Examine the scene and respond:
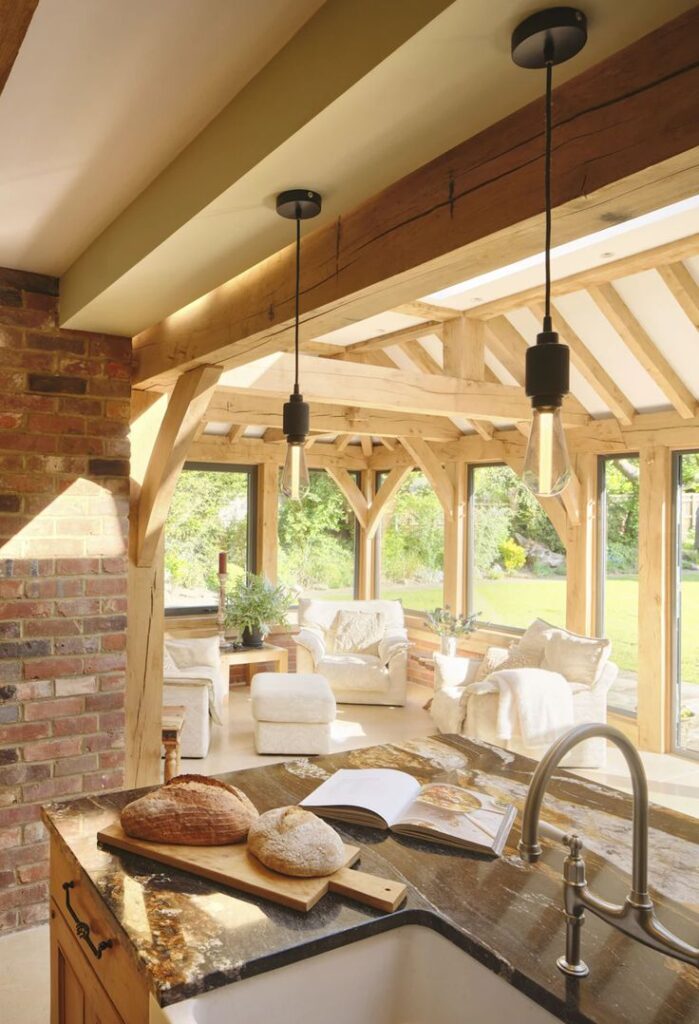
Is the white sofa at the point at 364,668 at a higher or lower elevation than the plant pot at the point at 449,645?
lower

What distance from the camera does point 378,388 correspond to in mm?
4562

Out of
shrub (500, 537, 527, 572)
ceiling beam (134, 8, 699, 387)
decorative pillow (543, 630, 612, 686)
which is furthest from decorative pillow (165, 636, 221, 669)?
ceiling beam (134, 8, 699, 387)

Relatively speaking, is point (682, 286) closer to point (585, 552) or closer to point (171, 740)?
point (585, 552)

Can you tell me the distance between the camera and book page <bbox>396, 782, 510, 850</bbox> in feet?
5.21

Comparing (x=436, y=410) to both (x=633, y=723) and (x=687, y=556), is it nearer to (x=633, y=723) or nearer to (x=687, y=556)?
(x=687, y=556)

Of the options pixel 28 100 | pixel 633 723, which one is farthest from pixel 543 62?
pixel 633 723

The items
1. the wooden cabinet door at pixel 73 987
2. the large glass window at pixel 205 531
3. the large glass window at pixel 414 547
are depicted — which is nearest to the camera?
the wooden cabinet door at pixel 73 987

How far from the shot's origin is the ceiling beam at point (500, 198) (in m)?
1.09

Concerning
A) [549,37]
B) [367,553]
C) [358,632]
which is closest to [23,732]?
[549,37]

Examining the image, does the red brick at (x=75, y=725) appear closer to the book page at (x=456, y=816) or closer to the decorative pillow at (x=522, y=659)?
the book page at (x=456, y=816)

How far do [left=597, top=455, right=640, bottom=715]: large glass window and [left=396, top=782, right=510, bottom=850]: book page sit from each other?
14.2 feet

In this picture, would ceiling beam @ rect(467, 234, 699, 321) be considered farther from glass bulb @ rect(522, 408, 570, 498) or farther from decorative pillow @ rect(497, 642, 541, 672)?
glass bulb @ rect(522, 408, 570, 498)

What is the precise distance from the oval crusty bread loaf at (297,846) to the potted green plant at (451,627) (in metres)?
5.20

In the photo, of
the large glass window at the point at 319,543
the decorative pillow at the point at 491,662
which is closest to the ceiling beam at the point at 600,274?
the decorative pillow at the point at 491,662
